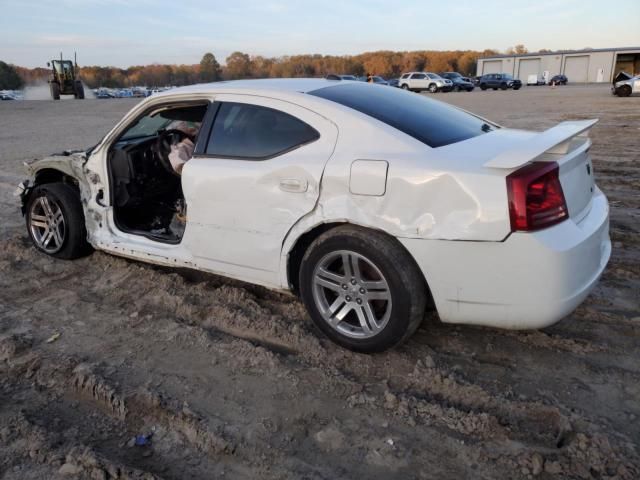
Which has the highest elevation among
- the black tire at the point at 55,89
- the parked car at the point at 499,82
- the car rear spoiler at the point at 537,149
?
the parked car at the point at 499,82

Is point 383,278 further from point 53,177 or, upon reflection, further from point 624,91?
point 624,91

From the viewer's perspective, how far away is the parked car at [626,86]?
28547 millimetres

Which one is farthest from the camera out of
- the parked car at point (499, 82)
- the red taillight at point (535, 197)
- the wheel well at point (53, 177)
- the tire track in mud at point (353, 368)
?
the parked car at point (499, 82)

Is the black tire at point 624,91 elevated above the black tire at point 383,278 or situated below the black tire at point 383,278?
above

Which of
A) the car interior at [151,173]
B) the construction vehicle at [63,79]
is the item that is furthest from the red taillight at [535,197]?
the construction vehicle at [63,79]

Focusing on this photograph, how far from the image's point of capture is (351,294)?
3.21 m

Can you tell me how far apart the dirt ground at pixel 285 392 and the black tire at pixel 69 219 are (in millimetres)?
578

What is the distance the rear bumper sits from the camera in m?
2.68

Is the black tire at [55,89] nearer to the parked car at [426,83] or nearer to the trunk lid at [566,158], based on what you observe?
the parked car at [426,83]

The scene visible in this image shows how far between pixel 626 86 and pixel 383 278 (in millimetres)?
31770

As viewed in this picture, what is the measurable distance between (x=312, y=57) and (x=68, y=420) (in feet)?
457

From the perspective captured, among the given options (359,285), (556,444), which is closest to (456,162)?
(359,285)

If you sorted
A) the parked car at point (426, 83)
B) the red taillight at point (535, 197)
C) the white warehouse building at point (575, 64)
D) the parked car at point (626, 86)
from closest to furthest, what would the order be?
the red taillight at point (535, 197) < the parked car at point (626, 86) < the parked car at point (426, 83) < the white warehouse building at point (575, 64)

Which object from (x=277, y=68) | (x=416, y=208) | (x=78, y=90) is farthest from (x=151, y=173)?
(x=277, y=68)
